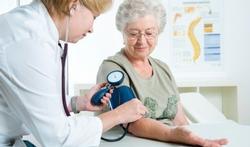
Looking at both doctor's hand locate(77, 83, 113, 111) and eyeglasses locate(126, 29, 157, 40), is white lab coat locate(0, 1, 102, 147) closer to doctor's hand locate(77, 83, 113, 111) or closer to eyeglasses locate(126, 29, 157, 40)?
doctor's hand locate(77, 83, 113, 111)

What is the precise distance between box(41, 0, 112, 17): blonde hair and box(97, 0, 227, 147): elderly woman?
1.59 ft

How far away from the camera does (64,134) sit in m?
1.04

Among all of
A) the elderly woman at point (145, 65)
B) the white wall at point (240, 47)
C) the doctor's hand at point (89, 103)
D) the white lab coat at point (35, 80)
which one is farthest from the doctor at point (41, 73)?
the white wall at point (240, 47)

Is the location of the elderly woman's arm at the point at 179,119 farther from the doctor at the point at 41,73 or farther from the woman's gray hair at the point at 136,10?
the doctor at the point at 41,73

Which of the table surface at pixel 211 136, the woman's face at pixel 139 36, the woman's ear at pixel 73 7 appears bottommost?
the table surface at pixel 211 136

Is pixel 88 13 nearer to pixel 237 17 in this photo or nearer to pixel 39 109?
pixel 39 109

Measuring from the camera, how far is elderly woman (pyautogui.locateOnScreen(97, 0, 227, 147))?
1.63 metres

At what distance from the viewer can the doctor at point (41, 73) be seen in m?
0.98

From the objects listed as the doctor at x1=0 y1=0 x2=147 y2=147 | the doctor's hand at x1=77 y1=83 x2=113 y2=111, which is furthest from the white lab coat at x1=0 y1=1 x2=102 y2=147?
the doctor's hand at x1=77 y1=83 x2=113 y2=111

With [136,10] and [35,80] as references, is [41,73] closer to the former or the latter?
[35,80]

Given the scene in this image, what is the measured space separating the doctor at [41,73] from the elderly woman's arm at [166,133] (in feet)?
0.73

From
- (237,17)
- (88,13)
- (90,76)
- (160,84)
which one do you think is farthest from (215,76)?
(88,13)

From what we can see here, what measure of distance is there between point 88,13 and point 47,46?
19cm

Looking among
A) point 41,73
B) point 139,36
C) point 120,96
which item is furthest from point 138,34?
point 41,73
